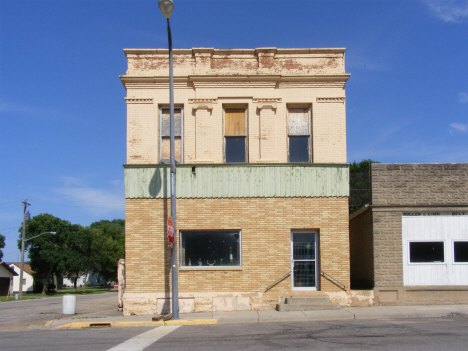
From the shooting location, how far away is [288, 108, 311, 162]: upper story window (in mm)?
15938

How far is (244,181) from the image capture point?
15.4 metres

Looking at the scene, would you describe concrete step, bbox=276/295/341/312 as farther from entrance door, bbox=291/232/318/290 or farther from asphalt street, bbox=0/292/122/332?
asphalt street, bbox=0/292/122/332

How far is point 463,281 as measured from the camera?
608 inches

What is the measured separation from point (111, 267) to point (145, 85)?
64.1 m

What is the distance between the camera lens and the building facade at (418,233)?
15.4 metres

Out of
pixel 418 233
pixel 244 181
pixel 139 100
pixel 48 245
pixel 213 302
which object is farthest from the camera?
pixel 48 245

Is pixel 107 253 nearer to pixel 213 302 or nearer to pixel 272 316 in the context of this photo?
pixel 213 302

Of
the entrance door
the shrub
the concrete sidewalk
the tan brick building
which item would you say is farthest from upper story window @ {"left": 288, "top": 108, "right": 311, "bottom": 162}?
the shrub

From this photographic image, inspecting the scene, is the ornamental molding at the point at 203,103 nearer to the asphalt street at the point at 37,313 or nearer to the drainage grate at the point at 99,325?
the drainage grate at the point at 99,325

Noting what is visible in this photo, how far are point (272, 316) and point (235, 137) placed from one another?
5971 millimetres

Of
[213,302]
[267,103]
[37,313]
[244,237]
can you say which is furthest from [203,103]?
[37,313]

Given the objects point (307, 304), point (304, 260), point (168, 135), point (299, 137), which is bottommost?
point (307, 304)

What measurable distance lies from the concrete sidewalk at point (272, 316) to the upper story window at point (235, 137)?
16.5 feet

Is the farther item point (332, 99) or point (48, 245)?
point (48, 245)
